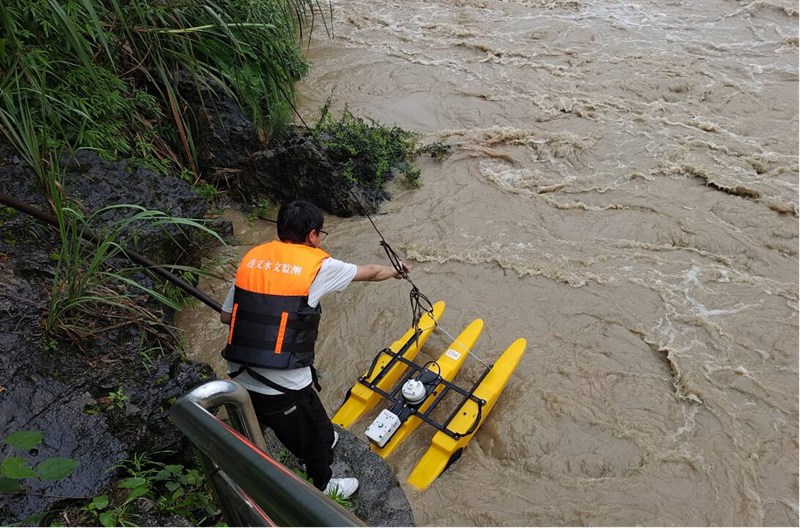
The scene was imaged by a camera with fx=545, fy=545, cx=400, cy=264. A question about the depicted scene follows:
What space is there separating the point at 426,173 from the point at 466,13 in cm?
560

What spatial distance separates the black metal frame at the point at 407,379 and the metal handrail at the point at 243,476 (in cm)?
232

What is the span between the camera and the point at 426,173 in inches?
249

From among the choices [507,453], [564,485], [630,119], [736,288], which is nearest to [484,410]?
[507,453]

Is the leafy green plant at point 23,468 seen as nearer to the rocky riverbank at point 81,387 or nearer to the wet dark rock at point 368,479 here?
the rocky riverbank at point 81,387

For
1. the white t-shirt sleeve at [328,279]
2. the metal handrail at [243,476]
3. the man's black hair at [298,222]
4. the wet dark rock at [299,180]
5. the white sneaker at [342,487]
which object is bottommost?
the white sneaker at [342,487]

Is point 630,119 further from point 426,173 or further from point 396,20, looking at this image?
point 396,20

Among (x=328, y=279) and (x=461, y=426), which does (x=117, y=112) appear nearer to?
(x=328, y=279)

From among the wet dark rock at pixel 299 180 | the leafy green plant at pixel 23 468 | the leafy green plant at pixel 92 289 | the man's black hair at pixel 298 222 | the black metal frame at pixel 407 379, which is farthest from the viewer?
the wet dark rock at pixel 299 180

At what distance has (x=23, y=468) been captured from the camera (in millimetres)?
1857

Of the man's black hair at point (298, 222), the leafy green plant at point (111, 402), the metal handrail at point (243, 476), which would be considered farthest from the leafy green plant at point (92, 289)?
the metal handrail at point (243, 476)

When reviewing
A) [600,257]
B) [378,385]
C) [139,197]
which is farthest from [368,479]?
[600,257]

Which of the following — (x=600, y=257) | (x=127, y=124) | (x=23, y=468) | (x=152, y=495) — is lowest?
(x=600, y=257)

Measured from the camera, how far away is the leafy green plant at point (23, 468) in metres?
1.81

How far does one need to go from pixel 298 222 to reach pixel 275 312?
0.43 meters
